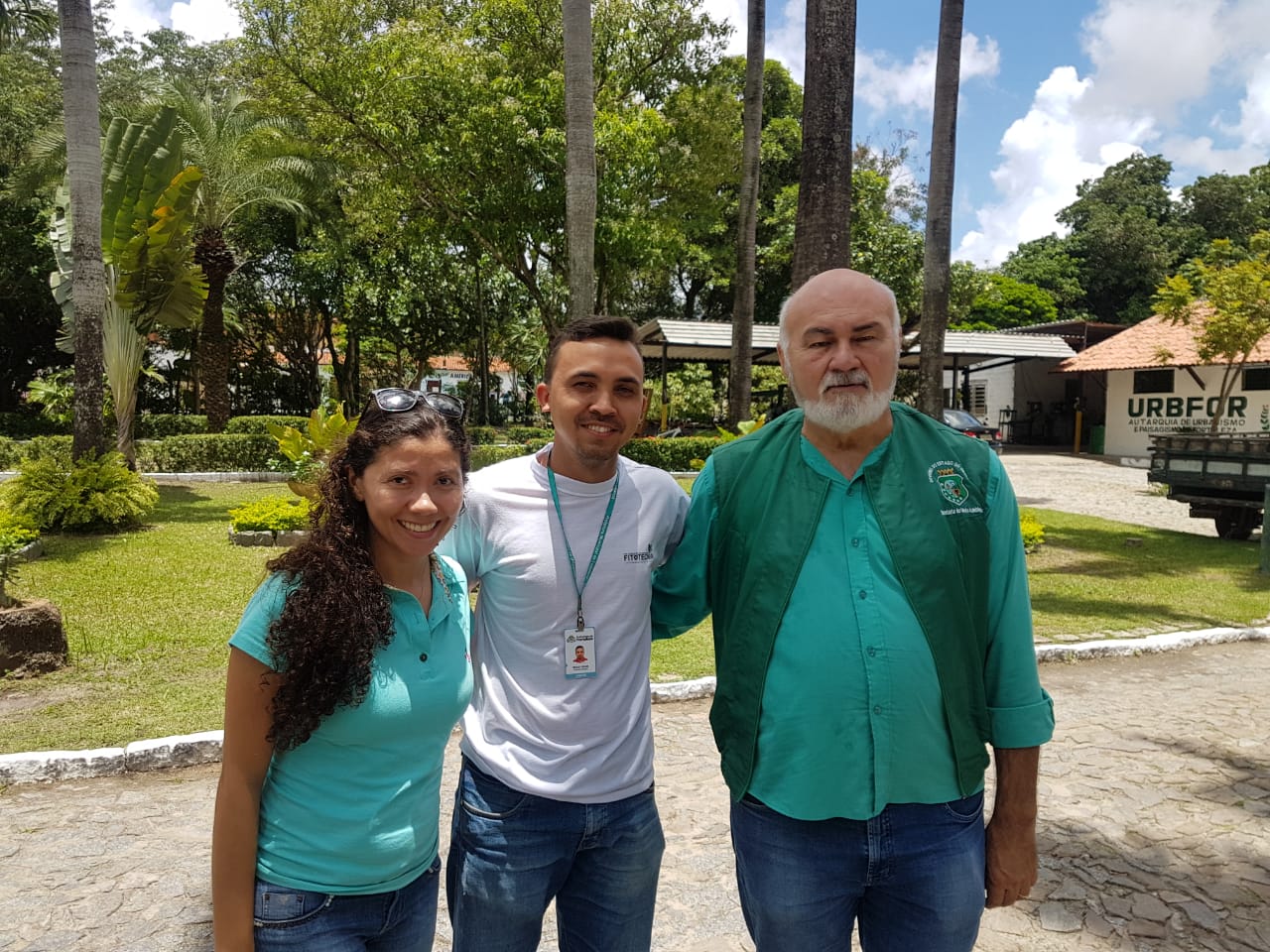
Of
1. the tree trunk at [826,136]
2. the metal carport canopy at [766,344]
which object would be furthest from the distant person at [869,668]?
the metal carport canopy at [766,344]

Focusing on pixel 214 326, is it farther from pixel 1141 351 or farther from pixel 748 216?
pixel 1141 351

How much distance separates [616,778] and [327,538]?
880mm

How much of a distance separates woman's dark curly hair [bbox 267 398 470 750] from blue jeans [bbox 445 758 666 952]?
0.54 meters

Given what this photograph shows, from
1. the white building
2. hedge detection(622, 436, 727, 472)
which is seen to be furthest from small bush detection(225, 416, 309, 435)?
the white building

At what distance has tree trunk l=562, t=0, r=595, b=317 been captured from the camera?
32.0 ft

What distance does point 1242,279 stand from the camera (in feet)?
70.0

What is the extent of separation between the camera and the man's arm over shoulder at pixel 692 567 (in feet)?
7.58

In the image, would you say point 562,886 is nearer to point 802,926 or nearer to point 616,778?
point 616,778

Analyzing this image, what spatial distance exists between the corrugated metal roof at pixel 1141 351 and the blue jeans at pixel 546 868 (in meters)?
29.8

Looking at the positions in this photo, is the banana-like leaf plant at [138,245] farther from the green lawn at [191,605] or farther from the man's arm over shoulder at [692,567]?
the man's arm over shoulder at [692,567]

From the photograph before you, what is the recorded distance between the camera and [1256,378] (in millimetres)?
27062

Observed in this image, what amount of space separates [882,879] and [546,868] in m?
0.78

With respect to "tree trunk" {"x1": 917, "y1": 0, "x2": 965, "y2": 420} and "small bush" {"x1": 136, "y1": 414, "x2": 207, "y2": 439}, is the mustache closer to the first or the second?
"tree trunk" {"x1": 917, "y1": 0, "x2": 965, "y2": 420}

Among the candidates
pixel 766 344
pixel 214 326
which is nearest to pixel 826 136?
pixel 214 326
